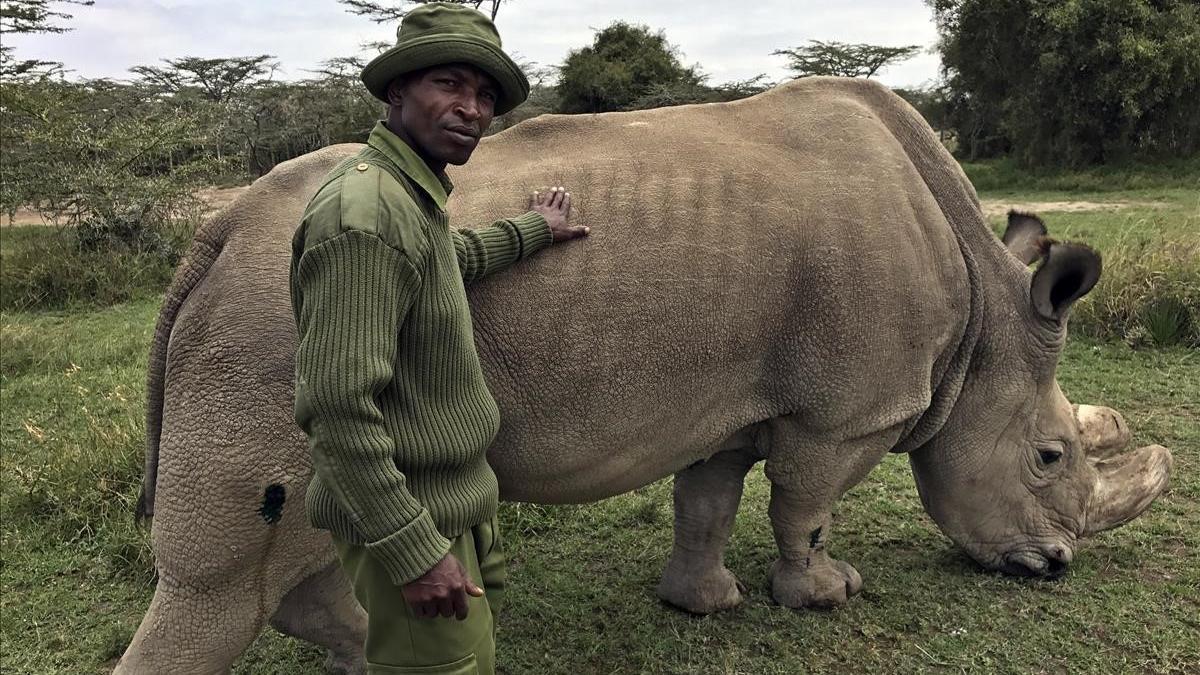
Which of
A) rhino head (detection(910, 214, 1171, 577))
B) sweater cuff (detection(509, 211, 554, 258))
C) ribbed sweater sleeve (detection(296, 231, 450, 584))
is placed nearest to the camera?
ribbed sweater sleeve (detection(296, 231, 450, 584))

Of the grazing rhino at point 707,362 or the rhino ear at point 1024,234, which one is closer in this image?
Answer: the grazing rhino at point 707,362

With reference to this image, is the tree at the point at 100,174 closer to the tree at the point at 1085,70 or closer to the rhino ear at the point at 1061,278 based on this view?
the rhino ear at the point at 1061,278

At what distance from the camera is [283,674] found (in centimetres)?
373

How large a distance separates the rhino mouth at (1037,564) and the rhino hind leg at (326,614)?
280 cm

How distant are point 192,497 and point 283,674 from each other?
5.05 ft

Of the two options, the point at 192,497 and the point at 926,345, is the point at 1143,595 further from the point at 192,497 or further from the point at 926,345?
the point at 192,497

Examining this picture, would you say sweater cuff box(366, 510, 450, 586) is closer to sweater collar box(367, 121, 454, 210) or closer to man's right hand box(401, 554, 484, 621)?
man's right hand box(401, 554, 484, 621)

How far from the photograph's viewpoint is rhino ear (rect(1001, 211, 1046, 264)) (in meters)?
4.02

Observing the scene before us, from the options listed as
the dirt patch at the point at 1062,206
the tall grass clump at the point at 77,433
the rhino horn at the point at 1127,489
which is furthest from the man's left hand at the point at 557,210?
the dirt patch at the point at 1062,206

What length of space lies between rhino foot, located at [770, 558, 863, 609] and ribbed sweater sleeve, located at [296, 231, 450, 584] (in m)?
2.44

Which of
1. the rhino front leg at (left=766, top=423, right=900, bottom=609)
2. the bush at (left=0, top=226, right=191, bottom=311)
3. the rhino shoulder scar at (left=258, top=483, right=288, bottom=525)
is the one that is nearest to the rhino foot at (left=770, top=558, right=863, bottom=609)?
the rhino front leg at (left=766, top=423, right=900, bottom=609)

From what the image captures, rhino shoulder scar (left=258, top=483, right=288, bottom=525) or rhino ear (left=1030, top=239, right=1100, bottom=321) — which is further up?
rhino ear (left=1030, top=239, right=1100, bottom=321)

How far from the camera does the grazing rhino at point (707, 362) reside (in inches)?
102

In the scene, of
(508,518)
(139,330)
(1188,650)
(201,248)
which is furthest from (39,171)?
(1188,650)
